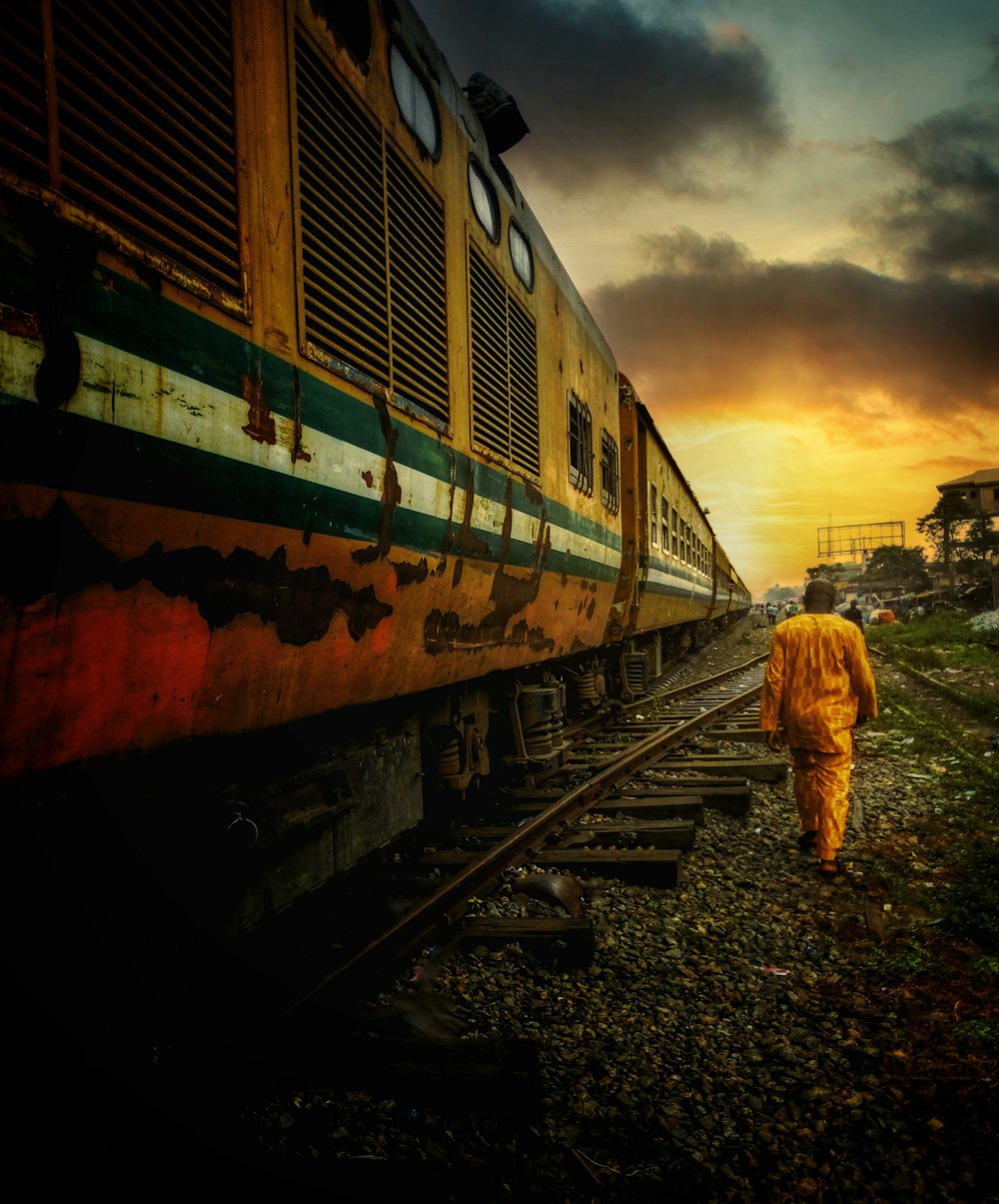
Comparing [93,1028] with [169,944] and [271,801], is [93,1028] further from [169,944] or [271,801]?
[271,801]

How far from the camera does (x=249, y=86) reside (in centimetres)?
203

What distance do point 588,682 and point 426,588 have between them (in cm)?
449

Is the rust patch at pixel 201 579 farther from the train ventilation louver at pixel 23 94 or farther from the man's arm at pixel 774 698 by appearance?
the man's arm at pixel 774 698

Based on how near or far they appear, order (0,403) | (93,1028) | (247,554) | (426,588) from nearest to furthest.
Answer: (0,403), (93,1028), (247,554), (426,588)

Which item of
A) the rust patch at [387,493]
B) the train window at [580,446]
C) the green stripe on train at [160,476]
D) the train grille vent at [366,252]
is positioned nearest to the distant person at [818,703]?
the train window at [580,446]

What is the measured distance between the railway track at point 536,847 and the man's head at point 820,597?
143 centimetres

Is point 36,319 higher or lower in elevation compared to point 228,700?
higher

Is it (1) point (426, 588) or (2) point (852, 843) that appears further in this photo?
(2) point (852, 843)

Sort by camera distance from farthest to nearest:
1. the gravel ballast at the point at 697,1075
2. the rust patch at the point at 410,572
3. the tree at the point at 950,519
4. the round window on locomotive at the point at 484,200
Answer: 1. the tree at the point at 950,519
2. the round window on locomotive at the point at 484,200
3. the rust patch at the point at 410,572
4. the gravel ballast at the point at 697,1075

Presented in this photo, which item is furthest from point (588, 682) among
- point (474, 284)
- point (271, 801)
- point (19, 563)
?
point (19, 563)

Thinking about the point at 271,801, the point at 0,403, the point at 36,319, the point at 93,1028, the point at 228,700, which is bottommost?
the point at 93,1028

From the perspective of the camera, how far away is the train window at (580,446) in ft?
18.1

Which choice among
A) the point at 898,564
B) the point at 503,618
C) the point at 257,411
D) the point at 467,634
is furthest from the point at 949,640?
the point at 898,564

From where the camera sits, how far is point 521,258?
15.0ft
